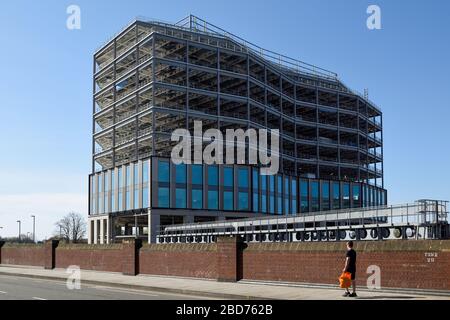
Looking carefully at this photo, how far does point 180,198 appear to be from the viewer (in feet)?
246

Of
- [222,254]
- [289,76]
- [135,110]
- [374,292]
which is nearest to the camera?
[374,292]

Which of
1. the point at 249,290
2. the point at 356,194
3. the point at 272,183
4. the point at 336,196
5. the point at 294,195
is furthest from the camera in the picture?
the point at 356,194

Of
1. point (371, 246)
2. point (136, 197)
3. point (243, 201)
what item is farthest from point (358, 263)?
point (243, 201)

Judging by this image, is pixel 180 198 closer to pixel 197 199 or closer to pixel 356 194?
pixel 197 199

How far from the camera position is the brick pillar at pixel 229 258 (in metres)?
Result: 27.3

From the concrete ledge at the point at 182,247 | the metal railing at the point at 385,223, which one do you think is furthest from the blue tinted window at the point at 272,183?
the concrete ledge at the point at 182,247

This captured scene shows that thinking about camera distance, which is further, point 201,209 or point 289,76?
point 289,76

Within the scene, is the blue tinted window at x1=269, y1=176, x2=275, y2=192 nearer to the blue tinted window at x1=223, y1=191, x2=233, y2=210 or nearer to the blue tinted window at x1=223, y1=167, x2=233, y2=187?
the blue tinted window at x1=223, y1=167, x2=233, y2=187

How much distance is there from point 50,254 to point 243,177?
37265 mm

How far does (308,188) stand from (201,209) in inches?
887

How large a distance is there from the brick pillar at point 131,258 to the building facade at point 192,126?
1415 inches

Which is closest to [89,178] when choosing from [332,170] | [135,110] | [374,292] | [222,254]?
[135,110]

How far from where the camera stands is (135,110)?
81312mm
